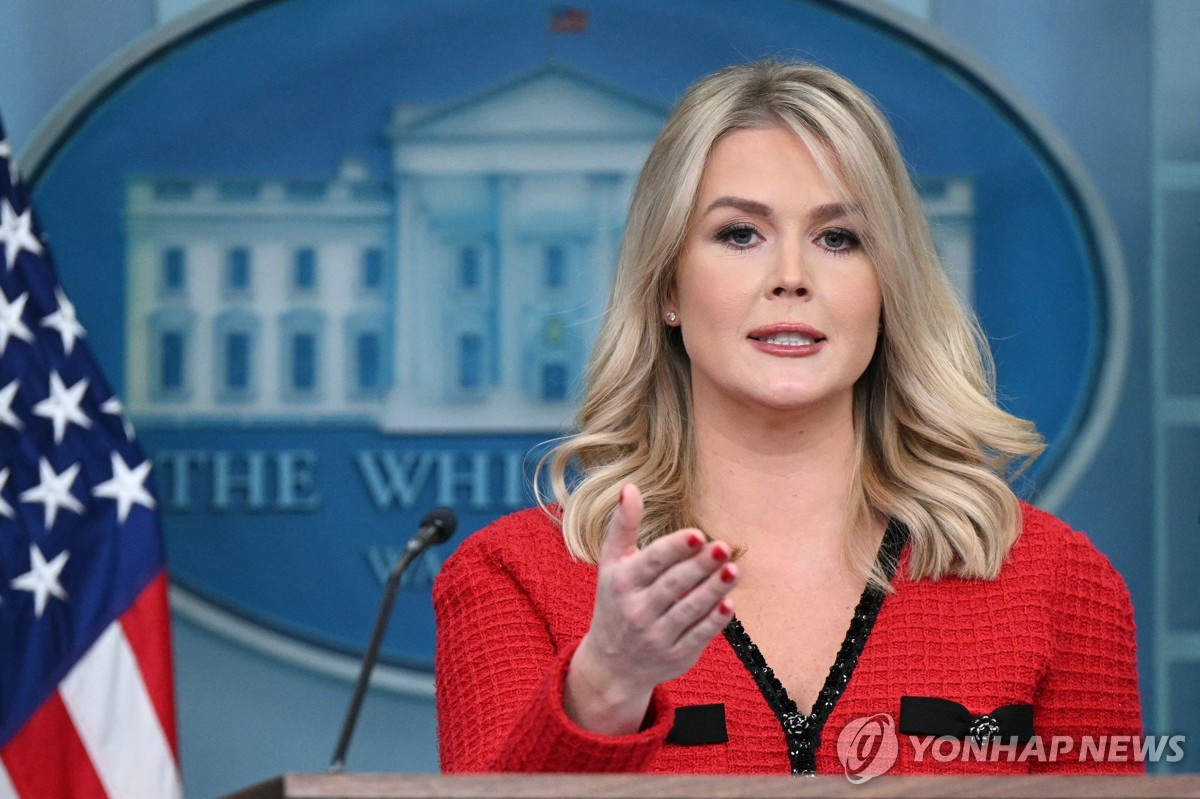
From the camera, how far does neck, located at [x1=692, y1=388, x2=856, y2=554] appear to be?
2.20m

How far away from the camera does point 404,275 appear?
369 centimetres

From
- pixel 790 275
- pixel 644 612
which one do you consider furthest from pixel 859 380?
pixel 644 612

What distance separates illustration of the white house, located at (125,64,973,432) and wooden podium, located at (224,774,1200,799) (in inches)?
98.2

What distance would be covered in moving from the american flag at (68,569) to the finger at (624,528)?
191 centimetres

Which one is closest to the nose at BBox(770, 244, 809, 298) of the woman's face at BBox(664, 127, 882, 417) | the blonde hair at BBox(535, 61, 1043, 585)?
the woman's face at BBox(664, 127, 882, 417)

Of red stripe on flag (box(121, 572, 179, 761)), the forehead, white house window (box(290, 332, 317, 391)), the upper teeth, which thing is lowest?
red stripe on flag (box(121, 572, 179, 761))

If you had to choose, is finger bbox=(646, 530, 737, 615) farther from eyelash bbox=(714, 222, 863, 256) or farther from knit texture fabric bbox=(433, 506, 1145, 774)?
eyelash bbox=(714, 222, 863, 256)

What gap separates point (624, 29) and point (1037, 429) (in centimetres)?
137

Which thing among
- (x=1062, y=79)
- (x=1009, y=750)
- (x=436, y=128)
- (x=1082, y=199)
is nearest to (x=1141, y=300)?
(x=1082, y=199)

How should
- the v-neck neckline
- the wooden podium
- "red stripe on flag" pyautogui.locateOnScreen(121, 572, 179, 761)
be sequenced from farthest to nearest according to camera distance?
"red stripe on flag" pyautogui.locateOnScreen(121, 572, 179, 761) → the v-neck neckline → the wooden podium

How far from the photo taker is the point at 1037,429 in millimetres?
3668

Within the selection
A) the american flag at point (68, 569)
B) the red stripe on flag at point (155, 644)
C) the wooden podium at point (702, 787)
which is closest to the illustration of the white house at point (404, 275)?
the american flag at point (68, 569)

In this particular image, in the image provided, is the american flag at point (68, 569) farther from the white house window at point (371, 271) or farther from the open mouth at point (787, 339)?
the open mouth at point (787, 339)

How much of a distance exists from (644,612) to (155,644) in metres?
2.04
